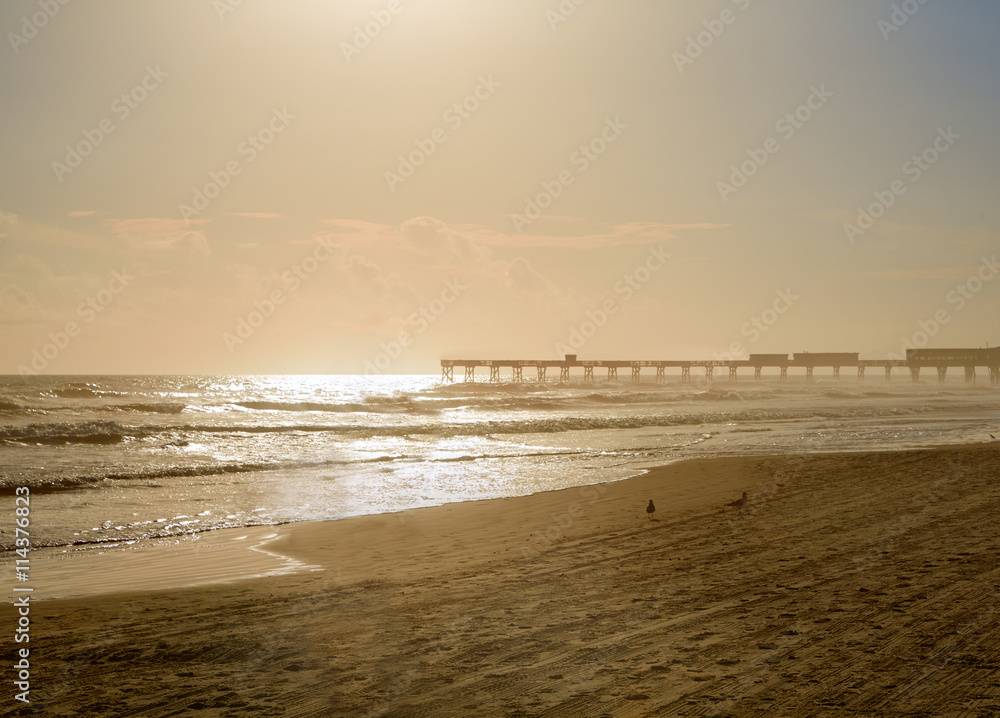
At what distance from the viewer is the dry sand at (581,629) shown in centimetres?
438

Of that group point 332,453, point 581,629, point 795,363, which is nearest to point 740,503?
point 581,629

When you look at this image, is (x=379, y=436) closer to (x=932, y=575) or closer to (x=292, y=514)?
(x=292, y=514)

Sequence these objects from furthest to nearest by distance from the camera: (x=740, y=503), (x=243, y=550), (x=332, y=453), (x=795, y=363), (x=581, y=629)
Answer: (x=795, y=363) → (x=332, y=453) → (x=740, y=503) → (x=243, y=550) → (x=581, y=629)

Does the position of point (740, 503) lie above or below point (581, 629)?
below

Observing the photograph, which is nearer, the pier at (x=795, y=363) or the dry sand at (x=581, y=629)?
the dry sand at (x=581, y=629)

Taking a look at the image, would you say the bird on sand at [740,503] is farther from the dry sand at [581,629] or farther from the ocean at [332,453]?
the ocean at [332,453]

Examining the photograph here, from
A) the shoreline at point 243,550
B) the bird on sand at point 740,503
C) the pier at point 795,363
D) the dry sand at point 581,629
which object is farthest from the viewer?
the pier at point 795,363

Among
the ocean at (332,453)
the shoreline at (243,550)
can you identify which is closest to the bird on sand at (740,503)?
the shoreline at (243,550)

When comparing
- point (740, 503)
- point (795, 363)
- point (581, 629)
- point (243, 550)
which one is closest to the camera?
point (581, 629)

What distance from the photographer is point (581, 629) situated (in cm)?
561

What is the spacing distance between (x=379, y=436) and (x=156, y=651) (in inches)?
968

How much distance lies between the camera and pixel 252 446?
2539cm

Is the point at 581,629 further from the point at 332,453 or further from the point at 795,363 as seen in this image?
the point at 795,363

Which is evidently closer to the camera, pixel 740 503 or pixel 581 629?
pixel 581 629
